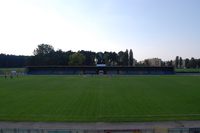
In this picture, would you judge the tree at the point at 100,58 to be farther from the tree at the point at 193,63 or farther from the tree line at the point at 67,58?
the tree at the point at 193,63

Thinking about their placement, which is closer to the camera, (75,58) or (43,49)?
(75,58)

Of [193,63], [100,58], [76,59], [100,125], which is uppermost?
[100,58]

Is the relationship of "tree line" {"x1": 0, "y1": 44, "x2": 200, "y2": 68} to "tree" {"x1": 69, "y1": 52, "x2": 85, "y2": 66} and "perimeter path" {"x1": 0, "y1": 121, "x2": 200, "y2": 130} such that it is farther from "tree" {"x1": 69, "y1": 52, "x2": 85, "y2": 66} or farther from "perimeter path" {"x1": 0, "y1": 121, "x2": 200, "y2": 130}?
"perimeter path" {"x1": 0, "y1": 121, "x2": 200, "y2": 130}

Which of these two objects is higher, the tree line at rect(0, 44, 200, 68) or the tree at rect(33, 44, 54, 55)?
the tree at rect(33, 44, 54, 55)

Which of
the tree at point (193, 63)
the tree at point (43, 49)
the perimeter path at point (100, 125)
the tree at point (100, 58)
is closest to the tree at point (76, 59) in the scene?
the tree at point (100, 58)

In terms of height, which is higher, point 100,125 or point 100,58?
point 100,58

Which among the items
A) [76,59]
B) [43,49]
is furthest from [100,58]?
[43,49]

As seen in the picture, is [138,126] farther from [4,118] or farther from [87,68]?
[87,68]

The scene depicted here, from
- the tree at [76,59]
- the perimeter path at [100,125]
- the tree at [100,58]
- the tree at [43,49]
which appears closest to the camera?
the perimeter path at [100,125]

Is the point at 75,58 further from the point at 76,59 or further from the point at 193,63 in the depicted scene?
the point at 193,63

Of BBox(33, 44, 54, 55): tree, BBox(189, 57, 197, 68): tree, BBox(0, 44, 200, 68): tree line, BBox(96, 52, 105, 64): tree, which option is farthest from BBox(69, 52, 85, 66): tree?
BBox(189, 57, 197, 68): tree

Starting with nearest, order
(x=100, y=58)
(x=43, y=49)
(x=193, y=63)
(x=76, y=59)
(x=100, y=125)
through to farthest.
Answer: (x=100, y=125) → (x=76, y=59) → (x=100, y=58) → (x=43, y=49) → (x=193, y=63)

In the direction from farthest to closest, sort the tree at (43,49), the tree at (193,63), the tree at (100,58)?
the tree at (193,63) → the tree at (43,49) → the tree at (100,58)

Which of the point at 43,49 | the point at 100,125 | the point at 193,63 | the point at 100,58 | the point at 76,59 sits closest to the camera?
the point at 100,125
